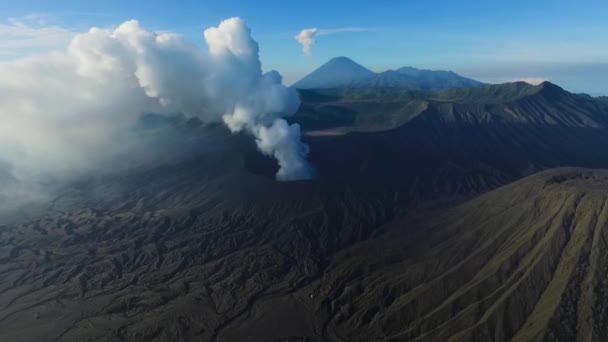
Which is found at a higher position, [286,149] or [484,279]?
[286,149]

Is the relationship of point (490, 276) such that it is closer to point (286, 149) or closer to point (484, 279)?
point (484, 279)

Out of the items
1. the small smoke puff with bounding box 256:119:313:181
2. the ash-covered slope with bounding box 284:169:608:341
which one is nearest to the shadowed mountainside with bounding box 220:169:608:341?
the ash-covered slope with bounding box 284:169:608:341

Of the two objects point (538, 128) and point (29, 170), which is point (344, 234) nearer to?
point (29, 170)

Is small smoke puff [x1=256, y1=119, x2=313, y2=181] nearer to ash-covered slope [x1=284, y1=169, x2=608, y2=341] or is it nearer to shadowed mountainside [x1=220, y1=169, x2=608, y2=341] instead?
ash-covered slope [x1=284, y1=169, x2=608, y2=341]

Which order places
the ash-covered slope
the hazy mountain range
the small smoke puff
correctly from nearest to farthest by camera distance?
the ash-covered slope, the hazy mountain range, the small smoke puff

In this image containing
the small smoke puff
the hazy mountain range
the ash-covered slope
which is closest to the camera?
the ash-covered slope

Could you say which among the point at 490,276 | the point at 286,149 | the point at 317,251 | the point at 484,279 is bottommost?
the point at 317,251

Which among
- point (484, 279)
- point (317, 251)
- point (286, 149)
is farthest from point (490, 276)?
point (286, 149)

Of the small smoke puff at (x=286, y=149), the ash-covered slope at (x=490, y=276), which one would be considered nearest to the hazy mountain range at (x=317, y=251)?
the ash-covered slope at (x=490, y=276)

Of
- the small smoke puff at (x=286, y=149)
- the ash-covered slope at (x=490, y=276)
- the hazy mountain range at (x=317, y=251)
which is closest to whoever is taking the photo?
the ash-covered slope at (x=490, y=276)

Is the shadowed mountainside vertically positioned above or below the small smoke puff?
below

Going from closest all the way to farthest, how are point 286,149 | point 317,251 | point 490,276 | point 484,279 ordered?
point 484,279 < point 490,276 < point 317,251 < point 286,149

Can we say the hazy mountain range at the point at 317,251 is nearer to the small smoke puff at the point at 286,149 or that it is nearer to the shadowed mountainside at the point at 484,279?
the shadowed mountainside at the point at 484,279
